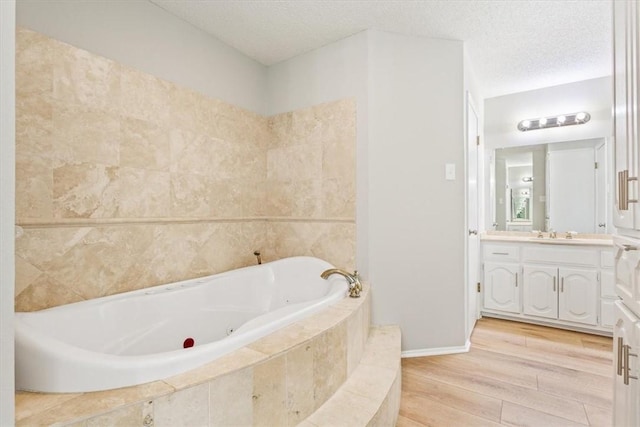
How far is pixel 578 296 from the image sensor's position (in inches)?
108

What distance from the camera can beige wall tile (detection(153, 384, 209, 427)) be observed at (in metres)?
0.84

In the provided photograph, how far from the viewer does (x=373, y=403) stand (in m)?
1.34

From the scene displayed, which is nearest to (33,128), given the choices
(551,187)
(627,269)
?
(627,269)

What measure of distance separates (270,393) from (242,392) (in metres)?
0.12

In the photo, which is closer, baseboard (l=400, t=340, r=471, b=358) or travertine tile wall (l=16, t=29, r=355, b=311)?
travertine tile wall (l=16, t=29, r=355, b=311)

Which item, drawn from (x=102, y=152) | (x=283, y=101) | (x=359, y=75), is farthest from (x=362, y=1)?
(x=102, y=152)

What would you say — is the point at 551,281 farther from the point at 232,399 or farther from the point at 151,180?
the point at 151,180

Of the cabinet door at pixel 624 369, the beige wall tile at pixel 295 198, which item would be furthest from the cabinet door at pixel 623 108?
the beige wall tile at pixel 295 198

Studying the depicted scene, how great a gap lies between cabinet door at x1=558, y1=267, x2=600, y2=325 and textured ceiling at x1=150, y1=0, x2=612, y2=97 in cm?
185

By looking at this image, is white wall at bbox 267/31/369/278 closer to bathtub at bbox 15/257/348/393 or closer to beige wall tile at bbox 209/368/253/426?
bathtub at bbox 15/257/348/393

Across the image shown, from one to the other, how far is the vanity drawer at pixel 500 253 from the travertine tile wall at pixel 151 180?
1650 millimetres

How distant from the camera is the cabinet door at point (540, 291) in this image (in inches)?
113

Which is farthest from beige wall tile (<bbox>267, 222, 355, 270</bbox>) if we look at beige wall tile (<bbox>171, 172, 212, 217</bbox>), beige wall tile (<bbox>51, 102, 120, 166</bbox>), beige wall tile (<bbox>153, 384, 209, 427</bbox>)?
beige wall tile (<bbox>153, 384, 209, 427</bbox>)

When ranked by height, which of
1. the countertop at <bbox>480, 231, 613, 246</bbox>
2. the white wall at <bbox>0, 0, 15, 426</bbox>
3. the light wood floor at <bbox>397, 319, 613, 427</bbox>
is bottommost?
Answer: the light wood floor at <bbox>397, 319, 613, 427</bbox>
